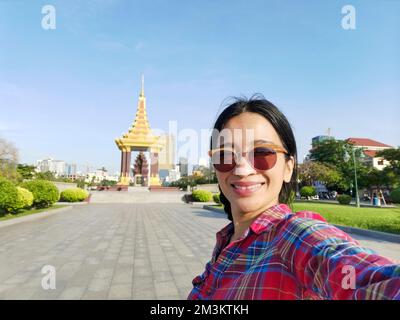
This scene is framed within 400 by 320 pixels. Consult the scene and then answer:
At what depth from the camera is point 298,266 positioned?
0.90 m

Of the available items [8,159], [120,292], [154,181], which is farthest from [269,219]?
[154,181]

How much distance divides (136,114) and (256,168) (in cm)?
4116

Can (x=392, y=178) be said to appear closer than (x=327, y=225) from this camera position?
No

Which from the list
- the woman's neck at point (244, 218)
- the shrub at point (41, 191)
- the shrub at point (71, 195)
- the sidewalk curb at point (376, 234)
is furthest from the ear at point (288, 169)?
the shrub at point (71, 195)

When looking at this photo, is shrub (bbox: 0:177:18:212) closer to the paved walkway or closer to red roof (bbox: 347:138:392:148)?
the paved walkway

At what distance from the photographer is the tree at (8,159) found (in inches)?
982

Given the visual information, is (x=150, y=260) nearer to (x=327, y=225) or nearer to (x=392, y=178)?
(x=327, y=225)

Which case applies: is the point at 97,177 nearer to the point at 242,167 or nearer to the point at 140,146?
the point at 140,146

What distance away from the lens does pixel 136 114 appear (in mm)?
40656

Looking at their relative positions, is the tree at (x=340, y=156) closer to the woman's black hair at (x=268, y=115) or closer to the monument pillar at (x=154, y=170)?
the monument pillar at (x=154, y=170)

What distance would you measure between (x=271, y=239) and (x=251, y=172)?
1.07 ft

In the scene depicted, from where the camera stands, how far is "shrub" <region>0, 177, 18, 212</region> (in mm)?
12125

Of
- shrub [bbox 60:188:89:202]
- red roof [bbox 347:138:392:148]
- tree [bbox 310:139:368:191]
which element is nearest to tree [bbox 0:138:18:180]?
shrub [bbox 60:188:89:202]
